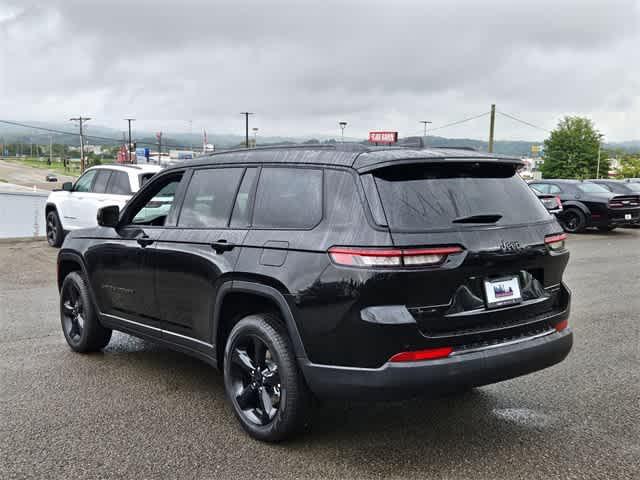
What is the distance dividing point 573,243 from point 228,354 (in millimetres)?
14286

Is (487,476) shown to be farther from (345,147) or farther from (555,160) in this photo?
(555,160)

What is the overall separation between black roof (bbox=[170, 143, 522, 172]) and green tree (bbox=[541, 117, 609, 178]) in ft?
385

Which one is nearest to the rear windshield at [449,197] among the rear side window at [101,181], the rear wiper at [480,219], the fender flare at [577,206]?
the rear wiper at [480,219]

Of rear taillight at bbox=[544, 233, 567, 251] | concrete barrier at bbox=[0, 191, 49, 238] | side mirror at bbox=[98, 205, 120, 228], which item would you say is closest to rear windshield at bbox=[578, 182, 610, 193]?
concrete barrier at bbox=[0, 191, 49, 238]

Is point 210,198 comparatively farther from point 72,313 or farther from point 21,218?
point 21,218

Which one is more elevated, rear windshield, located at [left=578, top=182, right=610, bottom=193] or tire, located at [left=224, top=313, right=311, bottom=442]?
rear windshield, located at [left=578, top=182, right=610, bottom=193]

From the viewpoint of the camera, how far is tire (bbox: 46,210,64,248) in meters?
14.0

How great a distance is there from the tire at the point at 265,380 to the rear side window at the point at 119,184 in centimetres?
858

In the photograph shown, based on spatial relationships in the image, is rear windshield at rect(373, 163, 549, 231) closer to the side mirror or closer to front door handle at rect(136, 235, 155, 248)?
front door handle at rect(136, 235, 155, 248)

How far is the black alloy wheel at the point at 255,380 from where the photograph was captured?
3.92 meters

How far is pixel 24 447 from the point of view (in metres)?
3.83

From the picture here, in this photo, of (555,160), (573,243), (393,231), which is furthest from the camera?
(555,160)

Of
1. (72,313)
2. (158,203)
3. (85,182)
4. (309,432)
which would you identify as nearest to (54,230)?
(85,182)

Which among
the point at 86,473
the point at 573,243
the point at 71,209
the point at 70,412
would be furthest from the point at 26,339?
the point at 573,243
